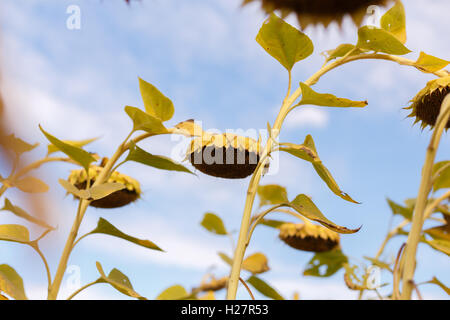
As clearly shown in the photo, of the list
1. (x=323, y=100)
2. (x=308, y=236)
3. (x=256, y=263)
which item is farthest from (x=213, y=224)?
(x=323, y=100)

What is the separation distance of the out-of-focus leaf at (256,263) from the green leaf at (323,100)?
617mm

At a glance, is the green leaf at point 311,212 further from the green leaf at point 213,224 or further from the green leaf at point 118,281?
the green leaf at point 213,224

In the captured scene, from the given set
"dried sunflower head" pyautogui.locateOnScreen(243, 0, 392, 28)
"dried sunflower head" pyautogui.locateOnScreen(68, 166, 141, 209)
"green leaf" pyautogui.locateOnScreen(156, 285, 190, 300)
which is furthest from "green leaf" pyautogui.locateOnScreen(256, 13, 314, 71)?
"green leaf" pyautogui.locateOnScreen(156, 285, 190, 300)

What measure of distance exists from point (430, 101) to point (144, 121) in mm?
404

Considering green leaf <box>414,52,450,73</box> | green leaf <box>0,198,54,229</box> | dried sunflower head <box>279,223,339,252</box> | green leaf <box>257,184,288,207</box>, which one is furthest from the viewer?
dried sunflower head <box>279,223,339,252</box>

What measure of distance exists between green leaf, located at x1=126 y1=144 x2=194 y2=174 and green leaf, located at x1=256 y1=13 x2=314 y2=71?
219 mm

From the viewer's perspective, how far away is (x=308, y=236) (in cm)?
118

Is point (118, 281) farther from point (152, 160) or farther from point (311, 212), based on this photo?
point (311, 212)

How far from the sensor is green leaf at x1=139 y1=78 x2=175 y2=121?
71 cm

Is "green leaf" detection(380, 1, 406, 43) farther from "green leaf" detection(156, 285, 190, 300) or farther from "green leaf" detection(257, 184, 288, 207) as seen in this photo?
"green leaf" detection(156, 285, 190, 300)

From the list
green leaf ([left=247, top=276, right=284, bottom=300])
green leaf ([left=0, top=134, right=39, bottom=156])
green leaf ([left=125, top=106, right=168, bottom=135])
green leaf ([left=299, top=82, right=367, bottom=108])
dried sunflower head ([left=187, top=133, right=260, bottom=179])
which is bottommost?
green leaf ([left=247, top=276, right=284, bottom=300])
